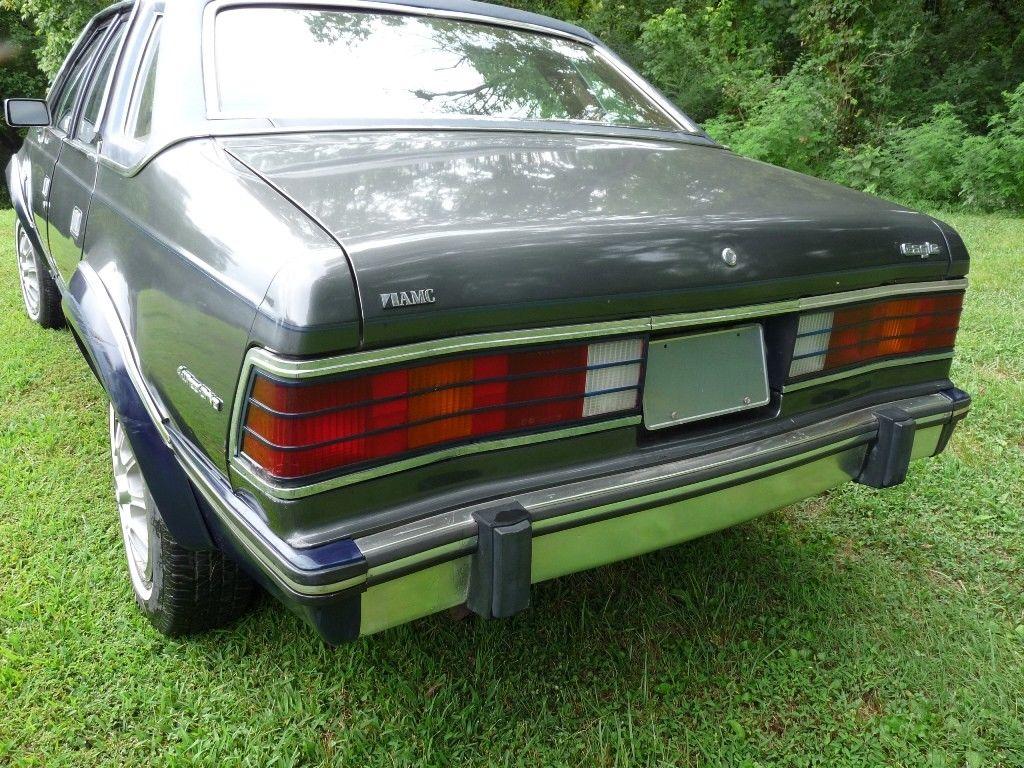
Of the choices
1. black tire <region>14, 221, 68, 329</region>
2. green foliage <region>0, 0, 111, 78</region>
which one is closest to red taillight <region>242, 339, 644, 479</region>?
black tire <region>14, 221, 68, 329</region>

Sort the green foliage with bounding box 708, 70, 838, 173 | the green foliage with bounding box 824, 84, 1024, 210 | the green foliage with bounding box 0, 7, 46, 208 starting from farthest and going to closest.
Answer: the green foliage with bounding box 0, 7, 46, 208 < the green foliage with bounding box 708, 70, 838, 173 < the green foliage with bounding box 824, 84, 1024, 210

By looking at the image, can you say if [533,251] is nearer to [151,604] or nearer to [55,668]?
[151,604]

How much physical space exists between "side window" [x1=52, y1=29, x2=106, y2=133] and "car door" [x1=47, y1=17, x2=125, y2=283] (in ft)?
0.38

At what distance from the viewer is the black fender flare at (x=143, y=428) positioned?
1885 millimetres

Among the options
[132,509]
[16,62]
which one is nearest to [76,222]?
[132,509]

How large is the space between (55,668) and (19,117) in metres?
2.32

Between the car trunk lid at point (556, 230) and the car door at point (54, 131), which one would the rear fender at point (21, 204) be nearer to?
the car door at point (54, 131)

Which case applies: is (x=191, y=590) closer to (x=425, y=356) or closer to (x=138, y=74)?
(x=425, y=356)

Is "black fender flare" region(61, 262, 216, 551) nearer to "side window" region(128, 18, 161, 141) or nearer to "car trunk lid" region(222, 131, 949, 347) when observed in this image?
"side window" region(128, 18, 161, 141)

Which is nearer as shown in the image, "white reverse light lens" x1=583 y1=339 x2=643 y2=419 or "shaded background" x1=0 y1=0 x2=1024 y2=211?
"white reverse light lens" x1=583 y1=339 x2=643 y2=419

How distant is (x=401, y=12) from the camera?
8.98 ft

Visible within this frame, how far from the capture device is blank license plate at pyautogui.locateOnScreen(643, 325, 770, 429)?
6.14 feet

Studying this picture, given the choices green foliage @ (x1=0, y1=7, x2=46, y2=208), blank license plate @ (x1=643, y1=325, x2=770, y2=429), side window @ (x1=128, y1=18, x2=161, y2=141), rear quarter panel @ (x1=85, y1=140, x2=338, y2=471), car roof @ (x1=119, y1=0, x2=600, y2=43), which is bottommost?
green foliage @ (x1=0, y1=7, x2=46, y2=208)

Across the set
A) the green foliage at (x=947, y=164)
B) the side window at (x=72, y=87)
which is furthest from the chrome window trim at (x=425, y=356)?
the green foliage at (x=947, y=164)
